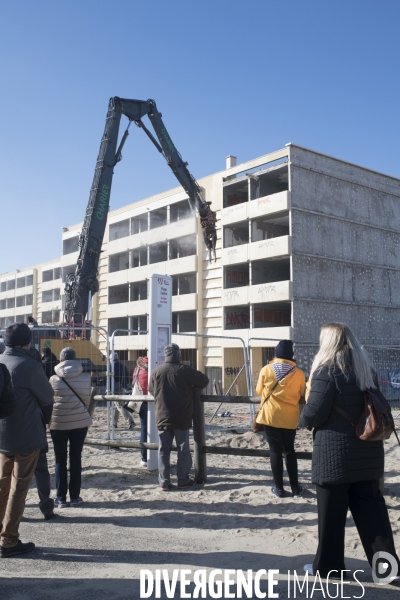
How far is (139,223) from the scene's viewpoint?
44.2 meters

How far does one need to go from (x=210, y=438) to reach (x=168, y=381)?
4.53 metres

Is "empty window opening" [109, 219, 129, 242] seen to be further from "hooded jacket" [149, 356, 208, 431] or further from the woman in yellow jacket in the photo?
the woman in yellow jacket

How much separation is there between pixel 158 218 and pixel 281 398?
120ft

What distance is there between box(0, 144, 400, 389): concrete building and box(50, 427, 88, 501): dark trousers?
2336cm

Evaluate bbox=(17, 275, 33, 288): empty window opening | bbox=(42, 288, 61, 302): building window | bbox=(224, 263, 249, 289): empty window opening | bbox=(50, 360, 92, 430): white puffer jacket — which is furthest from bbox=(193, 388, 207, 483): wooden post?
bbox=(17, 275, 33, 288): empty window opening

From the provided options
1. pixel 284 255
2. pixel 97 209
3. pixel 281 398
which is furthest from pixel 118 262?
pixel 281 398

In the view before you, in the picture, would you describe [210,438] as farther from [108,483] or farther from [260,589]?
[260,589]

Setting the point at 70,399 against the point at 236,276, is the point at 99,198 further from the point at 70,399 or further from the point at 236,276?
the point at 70,399

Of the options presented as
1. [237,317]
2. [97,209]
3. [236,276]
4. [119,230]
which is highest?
[119,230]

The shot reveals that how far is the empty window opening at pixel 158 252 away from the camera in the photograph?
138 ft

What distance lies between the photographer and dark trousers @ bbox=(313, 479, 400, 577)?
13.3 ft

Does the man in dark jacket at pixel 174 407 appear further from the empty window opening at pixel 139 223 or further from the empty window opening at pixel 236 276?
the empty window opening at pixel 139 223

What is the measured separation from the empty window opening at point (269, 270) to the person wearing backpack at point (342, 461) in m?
30.1

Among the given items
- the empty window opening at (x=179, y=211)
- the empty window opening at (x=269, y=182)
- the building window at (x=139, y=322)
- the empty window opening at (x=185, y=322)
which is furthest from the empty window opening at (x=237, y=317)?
the building window at (x=139, y=322)
